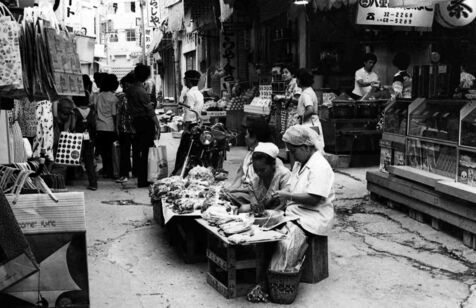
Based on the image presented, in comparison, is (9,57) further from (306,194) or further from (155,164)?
(155,164)

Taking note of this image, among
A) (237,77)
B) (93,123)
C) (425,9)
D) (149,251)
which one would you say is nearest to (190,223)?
(149,251)

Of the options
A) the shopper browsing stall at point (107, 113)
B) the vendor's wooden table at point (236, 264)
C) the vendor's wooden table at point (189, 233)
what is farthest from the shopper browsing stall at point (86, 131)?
the vendor's wooden table at point (236, 264)

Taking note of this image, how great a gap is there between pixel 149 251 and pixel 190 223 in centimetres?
82

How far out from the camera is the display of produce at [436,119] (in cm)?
698

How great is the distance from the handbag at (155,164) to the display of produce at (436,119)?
4403mm

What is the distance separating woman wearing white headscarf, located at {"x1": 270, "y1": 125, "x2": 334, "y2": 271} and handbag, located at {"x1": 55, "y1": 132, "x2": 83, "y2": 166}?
5.05 meters

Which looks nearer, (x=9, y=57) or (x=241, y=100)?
(x=9, y=57)

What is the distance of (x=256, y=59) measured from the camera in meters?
17.3

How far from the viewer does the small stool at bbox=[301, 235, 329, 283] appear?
546cm

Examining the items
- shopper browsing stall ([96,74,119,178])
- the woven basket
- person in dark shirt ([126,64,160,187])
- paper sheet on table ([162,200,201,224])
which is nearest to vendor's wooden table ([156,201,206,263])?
paper sheet on table ([162,200,201,224])

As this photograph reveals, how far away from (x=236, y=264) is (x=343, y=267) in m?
1.49

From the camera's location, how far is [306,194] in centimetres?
529

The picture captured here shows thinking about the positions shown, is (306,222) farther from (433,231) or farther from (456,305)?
(433,231)

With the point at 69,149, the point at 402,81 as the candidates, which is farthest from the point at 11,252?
the point at 402,81
